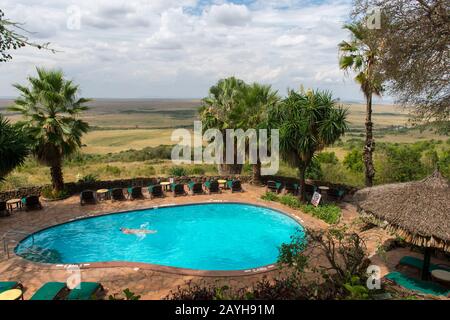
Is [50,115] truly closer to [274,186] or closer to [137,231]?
[137,231]

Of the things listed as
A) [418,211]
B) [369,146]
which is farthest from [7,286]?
[369,146]

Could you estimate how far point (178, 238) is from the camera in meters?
14.2

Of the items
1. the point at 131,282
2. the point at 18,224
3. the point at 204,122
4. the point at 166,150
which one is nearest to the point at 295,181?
the point at 204,122

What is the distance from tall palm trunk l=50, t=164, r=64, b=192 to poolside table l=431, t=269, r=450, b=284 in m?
17.1

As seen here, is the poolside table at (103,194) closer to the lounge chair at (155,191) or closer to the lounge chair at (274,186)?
the lounge chair at (155,191)

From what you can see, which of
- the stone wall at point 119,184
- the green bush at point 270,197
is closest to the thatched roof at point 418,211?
the green bush at point 270,197

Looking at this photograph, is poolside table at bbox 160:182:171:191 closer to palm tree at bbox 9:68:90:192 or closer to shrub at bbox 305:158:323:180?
palm tree at bbox 9:68:90:192

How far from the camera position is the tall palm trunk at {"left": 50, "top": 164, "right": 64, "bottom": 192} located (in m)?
17.1

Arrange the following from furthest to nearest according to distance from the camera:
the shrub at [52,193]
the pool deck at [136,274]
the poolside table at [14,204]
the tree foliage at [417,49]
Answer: the shrub at [52,193] < the poolside table at [14,204] < the tree foliage at [417,49] < the pool deck at [136,274]

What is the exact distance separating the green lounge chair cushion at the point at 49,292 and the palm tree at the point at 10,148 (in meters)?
7.97

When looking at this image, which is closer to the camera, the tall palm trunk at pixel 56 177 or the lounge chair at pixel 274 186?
the tall palm trunk at pixel 56 177

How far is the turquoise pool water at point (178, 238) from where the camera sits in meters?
12.0

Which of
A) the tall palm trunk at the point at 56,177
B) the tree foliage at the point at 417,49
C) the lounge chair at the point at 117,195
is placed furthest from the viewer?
the lounge chair at the point at 117,195

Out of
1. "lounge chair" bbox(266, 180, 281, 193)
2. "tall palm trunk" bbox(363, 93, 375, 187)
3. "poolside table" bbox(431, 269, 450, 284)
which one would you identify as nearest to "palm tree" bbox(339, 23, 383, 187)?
"tall palm trunk" bbox(363, 93, 375, 187)
